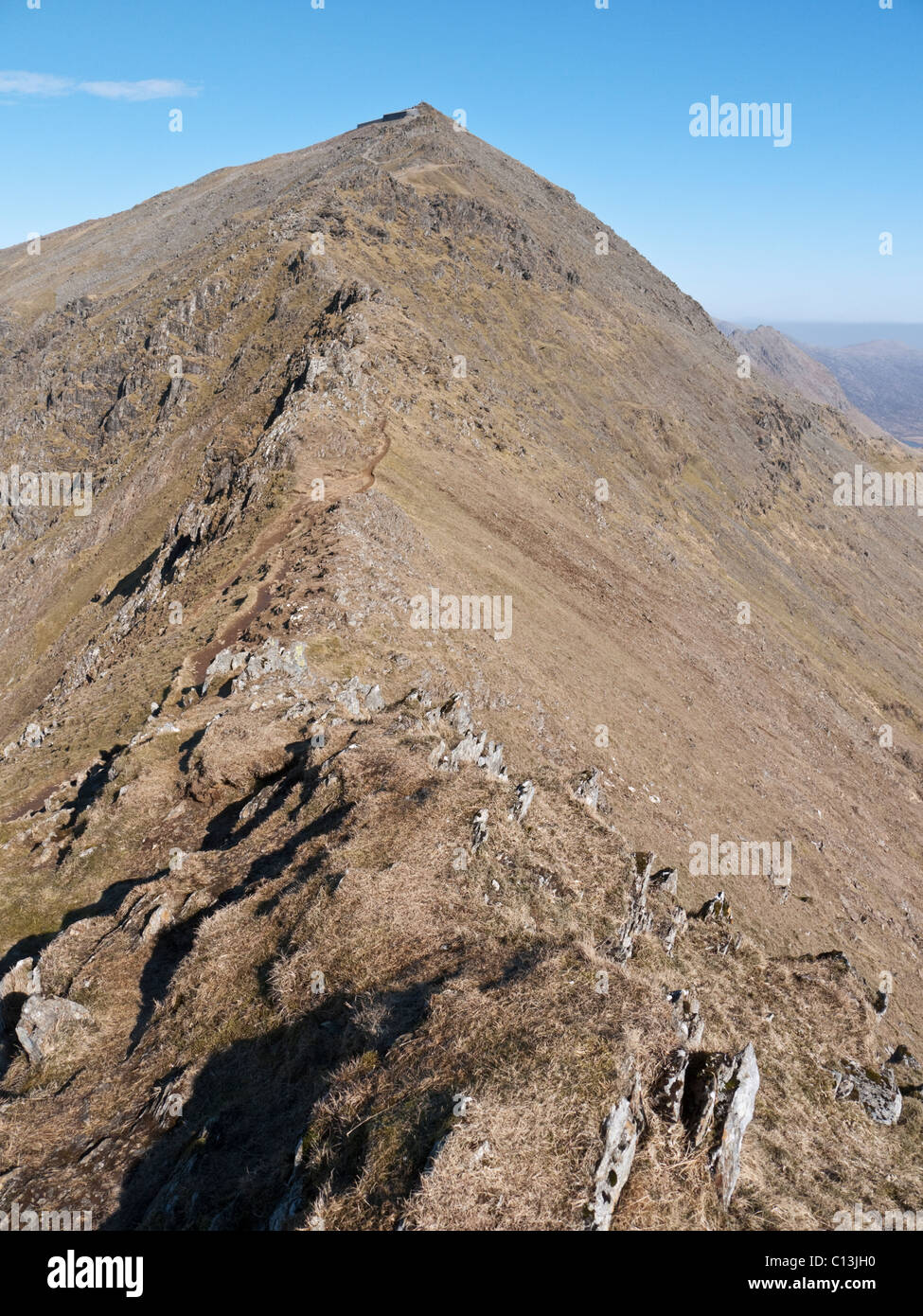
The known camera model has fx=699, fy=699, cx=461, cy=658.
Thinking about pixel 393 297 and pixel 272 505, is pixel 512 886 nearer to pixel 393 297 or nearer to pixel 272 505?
pixel 272 505

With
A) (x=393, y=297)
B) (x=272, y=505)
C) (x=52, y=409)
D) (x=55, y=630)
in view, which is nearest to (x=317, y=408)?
(x=272, y=505)
